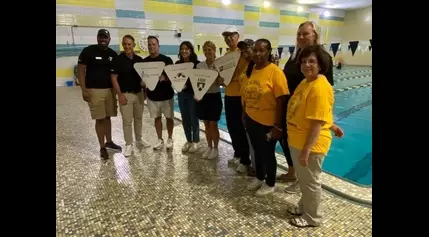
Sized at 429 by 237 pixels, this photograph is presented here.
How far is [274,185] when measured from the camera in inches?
92.7

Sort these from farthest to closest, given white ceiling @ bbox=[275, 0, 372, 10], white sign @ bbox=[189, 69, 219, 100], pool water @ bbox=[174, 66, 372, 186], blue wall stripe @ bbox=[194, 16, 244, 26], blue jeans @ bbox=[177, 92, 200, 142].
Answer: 1. white ceiling @ bbox=[275, 0, 372, 10]
2. blue wall stripe @ bbox=[194, 16, 244, 26]
3. pool water @ bbox=[174, 66, 372, 186]
4. blue jeans @ bbox=[177, 92, 200, 142]
5. white sign @ bbox=[189, 69, 219, 100]

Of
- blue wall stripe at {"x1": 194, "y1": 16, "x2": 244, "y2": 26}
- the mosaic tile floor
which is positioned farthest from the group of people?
blue wall stripe at {"x1": 194, "y1": 16, "x2": 244, "y2": 26}

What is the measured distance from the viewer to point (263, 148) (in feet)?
7.05

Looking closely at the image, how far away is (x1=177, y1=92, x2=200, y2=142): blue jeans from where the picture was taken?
3.19 metres

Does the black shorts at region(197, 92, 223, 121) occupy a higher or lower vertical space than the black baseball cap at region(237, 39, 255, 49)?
lower

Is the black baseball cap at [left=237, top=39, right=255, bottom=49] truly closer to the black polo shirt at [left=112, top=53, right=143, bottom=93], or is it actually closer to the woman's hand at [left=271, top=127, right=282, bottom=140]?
the woman's hand at [left=271, top=127, right=282, bottom=140]

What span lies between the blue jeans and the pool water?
40.7 inches

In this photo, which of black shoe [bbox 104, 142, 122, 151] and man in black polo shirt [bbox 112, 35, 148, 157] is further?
black shoe [bbox 104, 142, 122, 151]

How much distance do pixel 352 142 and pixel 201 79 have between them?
307 centimetres

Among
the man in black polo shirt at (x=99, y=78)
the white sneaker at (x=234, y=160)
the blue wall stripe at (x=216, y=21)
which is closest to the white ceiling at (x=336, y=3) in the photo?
the blue wall stripe at (x=216, y=21)

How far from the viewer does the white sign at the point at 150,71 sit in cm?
309

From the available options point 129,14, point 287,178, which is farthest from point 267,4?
point 287,178

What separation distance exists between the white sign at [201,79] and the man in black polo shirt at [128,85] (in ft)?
2.22
